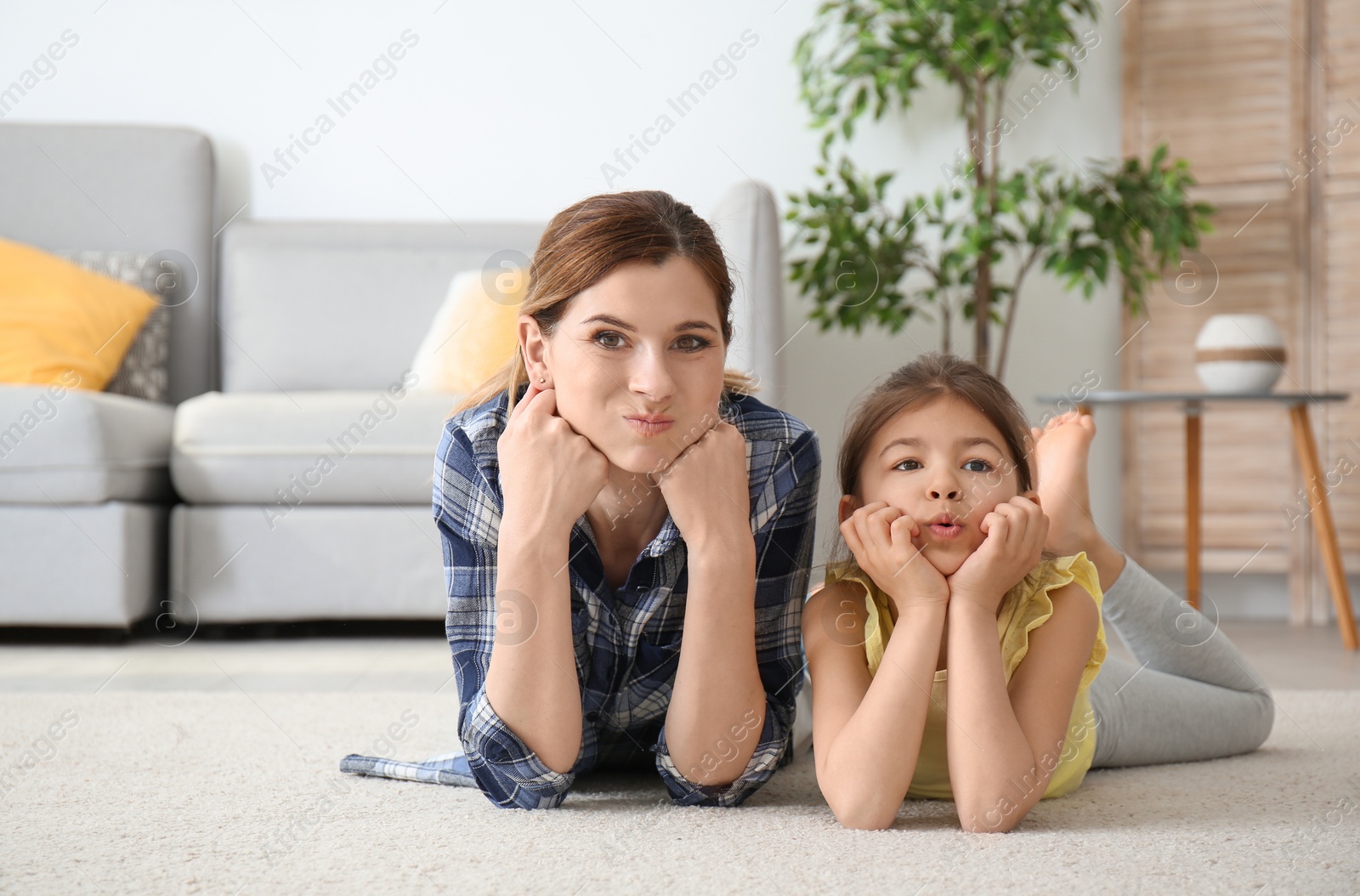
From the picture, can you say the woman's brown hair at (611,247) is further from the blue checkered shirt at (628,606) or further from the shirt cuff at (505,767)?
the shirt cuff at (505,767)

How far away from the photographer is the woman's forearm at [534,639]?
2.91ft

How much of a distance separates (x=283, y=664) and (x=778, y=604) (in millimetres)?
1180

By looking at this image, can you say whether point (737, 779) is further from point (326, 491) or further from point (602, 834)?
point (326, 491)

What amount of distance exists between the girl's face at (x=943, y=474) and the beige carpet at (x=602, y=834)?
0.24m

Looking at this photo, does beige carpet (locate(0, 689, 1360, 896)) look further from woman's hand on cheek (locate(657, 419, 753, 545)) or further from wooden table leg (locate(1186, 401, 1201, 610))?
wooden table leg (locate(1186, 401, 1201, 610))

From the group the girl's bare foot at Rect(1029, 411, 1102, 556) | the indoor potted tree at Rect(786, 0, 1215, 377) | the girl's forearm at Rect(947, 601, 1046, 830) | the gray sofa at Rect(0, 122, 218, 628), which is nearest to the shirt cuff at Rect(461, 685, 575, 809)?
the girl's forearm at Rect(947, 601, 1046, 830)

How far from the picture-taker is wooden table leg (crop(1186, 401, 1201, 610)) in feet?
7.52

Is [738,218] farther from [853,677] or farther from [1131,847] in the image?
[1131,847]

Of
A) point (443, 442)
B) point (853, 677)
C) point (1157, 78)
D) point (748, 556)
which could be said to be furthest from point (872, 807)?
point (1157, 78)

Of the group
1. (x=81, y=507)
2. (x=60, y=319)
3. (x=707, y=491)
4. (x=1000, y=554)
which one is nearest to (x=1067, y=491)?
(x=1000, y=554)

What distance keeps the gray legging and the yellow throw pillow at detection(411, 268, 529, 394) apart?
1.39m

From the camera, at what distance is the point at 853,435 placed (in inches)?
40.8

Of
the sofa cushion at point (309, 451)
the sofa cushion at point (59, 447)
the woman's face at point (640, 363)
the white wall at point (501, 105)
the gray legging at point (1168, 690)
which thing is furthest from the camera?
the white wall at point (501, 105)

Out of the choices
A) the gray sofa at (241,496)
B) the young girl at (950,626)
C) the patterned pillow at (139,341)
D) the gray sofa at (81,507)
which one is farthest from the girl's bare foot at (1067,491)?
the patterned pillow at (139,341)
